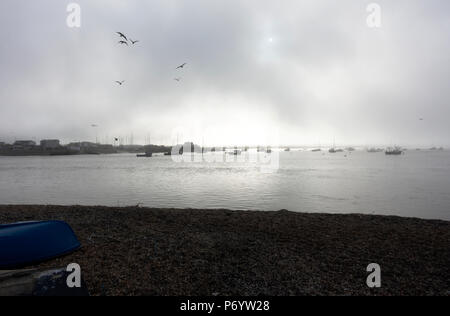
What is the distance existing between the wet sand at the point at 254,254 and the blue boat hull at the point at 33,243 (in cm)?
32

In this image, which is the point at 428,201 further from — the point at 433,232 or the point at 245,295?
the point at 245,295

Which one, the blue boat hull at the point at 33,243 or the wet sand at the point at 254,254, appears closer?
the wet sand at the point at 254,254

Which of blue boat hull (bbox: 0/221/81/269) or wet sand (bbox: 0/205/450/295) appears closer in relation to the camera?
wet sand (bbox: 0/205/450/295)

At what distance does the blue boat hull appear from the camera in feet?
20.9

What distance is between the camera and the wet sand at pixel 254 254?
18.2 feet

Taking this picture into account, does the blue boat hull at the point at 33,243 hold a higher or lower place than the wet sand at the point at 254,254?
higher

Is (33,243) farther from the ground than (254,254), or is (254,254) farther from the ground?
(33,243)

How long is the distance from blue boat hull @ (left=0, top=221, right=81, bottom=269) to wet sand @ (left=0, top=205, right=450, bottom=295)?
0.32m

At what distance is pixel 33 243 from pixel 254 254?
6401 millimetres

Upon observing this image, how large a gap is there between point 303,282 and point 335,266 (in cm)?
156

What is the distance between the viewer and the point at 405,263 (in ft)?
22.9

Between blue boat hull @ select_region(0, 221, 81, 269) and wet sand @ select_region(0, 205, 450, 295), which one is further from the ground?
blue boat hull @ select_region(0, 221, 81, 269)

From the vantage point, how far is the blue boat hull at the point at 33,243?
6383 mm

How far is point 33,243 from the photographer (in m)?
6.90
